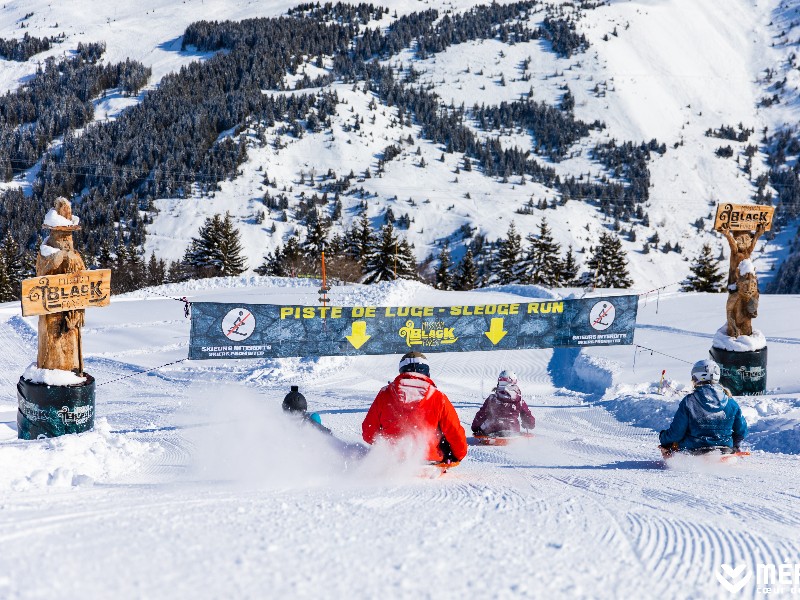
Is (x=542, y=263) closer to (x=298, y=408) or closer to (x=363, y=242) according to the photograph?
(x=363, y=242)

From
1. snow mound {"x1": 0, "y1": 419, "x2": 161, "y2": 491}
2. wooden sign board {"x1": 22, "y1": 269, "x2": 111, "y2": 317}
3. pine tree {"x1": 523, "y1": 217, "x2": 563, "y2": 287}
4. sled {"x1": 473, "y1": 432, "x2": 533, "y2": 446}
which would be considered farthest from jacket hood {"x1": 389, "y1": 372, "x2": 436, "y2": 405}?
pine tree {"x1": 523, "y1": 217, "x2": 563, "y2": 287}

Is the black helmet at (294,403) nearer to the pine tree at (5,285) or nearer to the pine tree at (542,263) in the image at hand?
the pine tree at (5,285)

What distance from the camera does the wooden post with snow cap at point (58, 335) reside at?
28.2 ft

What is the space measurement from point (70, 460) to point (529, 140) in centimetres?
15290

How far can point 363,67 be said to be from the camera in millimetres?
161750

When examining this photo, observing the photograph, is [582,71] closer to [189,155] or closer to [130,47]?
[189,155]

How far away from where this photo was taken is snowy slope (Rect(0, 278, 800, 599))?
3.05 metres

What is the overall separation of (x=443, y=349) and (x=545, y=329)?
2630 millimetres

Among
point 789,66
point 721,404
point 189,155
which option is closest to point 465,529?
point 721,404

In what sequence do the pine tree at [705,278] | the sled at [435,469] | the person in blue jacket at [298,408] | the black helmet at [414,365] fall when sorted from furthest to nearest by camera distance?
the pine tree at [705,278]
the person in blue jacket at [298,408]
the black helmet at [414,365]
the sled at [435,469]

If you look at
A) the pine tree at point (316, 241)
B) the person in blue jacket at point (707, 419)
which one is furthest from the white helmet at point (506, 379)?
the pine tree at point (316, 241)

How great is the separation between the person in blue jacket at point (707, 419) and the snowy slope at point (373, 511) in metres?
0.26
